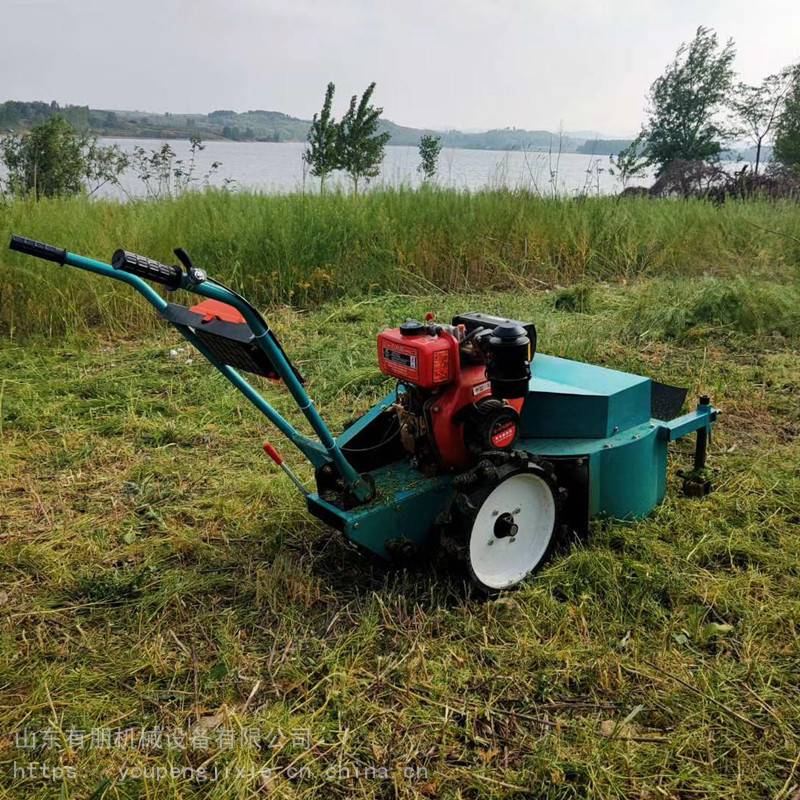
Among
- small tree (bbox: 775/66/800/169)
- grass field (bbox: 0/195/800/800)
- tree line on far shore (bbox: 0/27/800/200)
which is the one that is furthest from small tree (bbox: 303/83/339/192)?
small tree (bbox: 775/66/800/169)

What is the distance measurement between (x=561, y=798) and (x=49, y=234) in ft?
16.9

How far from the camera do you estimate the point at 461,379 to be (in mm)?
2352

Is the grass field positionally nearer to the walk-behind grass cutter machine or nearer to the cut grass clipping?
the cut grass clipping

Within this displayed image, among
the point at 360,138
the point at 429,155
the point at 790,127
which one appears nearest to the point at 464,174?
the point at 429,155

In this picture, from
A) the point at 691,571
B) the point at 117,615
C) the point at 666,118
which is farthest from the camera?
the point at 666,118

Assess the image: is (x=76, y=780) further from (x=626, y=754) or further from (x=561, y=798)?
(x=626, y=754)

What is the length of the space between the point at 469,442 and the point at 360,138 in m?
10.1

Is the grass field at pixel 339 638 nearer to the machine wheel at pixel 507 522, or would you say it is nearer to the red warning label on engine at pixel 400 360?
the machine wheel at pixel 507 522

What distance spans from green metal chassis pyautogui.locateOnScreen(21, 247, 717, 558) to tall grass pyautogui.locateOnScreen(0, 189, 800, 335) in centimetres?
307

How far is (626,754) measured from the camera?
5.67 ft

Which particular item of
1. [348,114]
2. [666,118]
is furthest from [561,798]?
[666,118]

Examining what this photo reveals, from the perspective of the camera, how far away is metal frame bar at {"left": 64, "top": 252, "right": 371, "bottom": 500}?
1.84 meters

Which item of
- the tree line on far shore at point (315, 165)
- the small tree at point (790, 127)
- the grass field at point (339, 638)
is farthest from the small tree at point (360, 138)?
the small tree at point (790, 127)

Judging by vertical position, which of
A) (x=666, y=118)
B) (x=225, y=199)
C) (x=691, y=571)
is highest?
(x=666, y=118)
